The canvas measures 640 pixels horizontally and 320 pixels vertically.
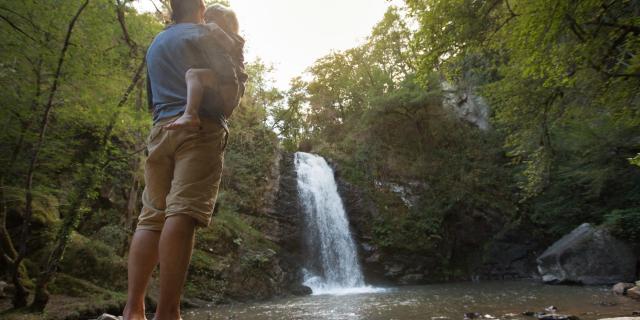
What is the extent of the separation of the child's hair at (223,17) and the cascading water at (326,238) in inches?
410

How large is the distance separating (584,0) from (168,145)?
457 cm

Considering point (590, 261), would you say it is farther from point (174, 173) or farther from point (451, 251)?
point (174, 173)

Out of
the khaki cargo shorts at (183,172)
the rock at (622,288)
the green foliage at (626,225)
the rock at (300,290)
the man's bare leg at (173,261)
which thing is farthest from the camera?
Answer: the green foliage at (626,225)

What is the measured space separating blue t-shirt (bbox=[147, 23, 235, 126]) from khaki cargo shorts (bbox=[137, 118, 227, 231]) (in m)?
0.07

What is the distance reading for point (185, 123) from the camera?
5.22 ft

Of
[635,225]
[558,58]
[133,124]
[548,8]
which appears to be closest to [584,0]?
[548,8]

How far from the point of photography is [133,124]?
5109mm

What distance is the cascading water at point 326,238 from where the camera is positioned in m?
12.7

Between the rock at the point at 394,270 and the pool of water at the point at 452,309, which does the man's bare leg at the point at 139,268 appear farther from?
the rock at the point at 394,270

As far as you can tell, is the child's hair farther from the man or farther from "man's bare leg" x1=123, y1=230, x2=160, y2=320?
"man's bare leg" x1=123, y1=230, x2=160, y2=320

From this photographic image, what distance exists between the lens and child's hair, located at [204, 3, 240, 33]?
2150mm

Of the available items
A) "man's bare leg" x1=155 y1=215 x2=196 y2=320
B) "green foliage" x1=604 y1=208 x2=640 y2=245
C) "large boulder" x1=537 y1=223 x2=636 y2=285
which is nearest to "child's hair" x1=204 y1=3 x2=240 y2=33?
"man's bare leg" x1=155 y1=215 x2=196 y2=320

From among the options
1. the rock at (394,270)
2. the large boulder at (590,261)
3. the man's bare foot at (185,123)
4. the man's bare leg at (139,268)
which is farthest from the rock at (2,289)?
the large boulder at (590,261)

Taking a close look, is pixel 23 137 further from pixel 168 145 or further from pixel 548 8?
pixel 548 8
